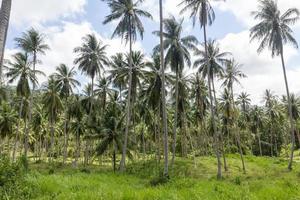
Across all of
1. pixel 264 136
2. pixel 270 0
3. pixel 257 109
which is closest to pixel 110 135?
pixel 270 0

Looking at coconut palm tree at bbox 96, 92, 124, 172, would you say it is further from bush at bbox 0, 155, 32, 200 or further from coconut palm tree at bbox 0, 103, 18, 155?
bush at bbox 0, 155, 32, 200

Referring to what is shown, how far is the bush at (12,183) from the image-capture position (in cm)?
997

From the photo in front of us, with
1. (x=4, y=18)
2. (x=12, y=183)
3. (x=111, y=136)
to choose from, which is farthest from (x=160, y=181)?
(x=111, y=136)

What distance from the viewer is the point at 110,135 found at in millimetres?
35719

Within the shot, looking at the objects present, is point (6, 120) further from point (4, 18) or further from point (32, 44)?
point (4, 18)

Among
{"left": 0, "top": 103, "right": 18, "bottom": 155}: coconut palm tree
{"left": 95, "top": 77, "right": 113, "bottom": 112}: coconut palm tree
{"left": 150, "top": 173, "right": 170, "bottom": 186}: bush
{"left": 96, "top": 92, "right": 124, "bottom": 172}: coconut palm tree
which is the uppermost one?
{"left": 95, "top": 77, "right": 113, "bottom": 112}: coconut palm tree

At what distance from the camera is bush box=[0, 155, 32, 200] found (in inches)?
393

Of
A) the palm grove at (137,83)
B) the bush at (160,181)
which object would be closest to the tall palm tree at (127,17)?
the palm grove at (137,83)

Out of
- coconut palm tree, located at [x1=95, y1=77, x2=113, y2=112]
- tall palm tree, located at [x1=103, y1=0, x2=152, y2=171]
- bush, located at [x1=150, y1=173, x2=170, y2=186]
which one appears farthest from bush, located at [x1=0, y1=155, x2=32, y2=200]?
coconut palm tree, located at [x1=95, y1=77, x2=113, y2=112]

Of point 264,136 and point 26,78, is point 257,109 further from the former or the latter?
point 26,78

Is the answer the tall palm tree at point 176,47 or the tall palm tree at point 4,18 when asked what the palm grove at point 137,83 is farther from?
the tall palm tree at point 4,18

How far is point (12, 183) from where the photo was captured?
11180 millimetres

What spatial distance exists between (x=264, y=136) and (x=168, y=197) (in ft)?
256

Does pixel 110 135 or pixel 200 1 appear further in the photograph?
pixel 110 135
